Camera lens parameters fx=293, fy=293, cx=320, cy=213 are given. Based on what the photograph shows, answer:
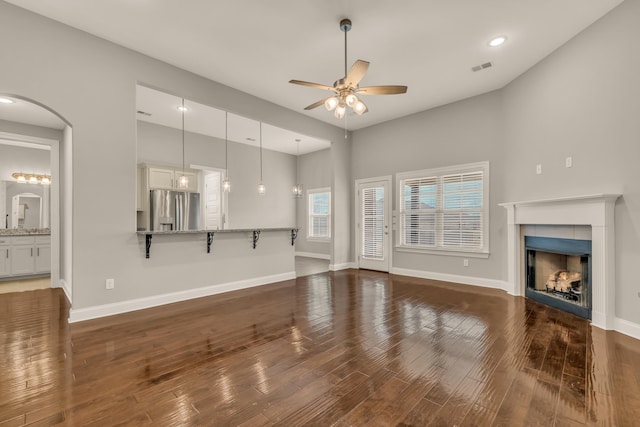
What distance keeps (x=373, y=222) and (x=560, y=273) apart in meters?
3.49

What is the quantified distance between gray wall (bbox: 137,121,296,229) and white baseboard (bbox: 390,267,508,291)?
4.10 metres

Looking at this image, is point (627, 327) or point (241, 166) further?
point (241, 166)

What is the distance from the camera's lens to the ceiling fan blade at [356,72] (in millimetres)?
2744

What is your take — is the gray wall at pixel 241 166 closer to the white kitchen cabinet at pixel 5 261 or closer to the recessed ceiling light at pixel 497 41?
the white kitchen cabinet at pixel 5 261

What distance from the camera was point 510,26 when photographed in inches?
133

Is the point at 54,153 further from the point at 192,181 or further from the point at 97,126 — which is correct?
the point at 97,126

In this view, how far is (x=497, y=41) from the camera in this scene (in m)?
3.65

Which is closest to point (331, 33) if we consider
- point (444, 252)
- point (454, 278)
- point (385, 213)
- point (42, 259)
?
point (385, 213)

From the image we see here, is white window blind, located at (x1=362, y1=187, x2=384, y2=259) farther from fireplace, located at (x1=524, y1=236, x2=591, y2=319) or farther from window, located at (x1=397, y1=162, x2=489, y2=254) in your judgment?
fireplace, located at (x1=524, y1=236, x2=591, y2=319)

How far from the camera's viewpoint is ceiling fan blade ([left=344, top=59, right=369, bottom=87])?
2.74 metres

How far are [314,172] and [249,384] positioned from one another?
7.42 m

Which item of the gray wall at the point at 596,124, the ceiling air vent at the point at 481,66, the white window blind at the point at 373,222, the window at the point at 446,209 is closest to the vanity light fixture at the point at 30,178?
the white window blind at the point at 373,222

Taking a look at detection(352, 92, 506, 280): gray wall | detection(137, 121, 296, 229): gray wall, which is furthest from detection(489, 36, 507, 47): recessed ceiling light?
detection(137, 121, 296, 229): gray wall

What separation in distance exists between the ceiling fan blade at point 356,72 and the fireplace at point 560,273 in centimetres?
331
